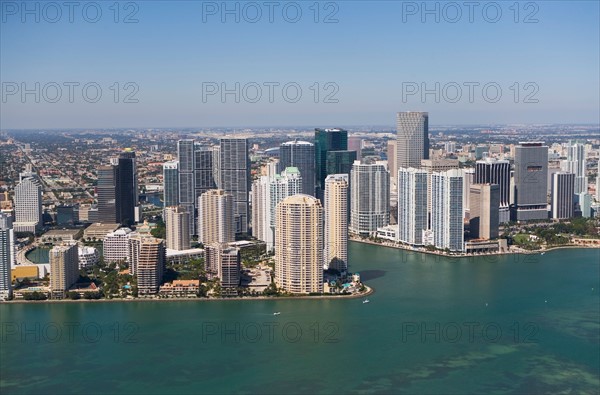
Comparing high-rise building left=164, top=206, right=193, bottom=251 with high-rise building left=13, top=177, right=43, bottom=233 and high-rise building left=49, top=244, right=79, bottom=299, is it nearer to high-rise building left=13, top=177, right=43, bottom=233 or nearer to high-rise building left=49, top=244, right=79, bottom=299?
high-rise building left=49, top=244, right=79, bottom=299

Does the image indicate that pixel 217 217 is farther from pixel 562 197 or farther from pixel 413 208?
pixel 562 197

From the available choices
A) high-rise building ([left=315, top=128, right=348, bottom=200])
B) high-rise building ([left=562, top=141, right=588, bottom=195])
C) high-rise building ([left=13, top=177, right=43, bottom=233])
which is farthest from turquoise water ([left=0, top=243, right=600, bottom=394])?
high-rise building ([left=562, top=141, right=588, bottom=195])

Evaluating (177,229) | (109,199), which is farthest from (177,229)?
(109,199)

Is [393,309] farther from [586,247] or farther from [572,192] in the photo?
[572,192]

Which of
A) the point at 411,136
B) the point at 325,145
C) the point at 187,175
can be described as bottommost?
the point at 187,175

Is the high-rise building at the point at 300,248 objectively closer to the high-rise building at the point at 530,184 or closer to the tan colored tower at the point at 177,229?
the tan colored tower at the point at 177,229

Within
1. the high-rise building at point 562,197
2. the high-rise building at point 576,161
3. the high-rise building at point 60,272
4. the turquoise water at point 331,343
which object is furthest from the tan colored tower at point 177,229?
the high-rise building at point 576,161
